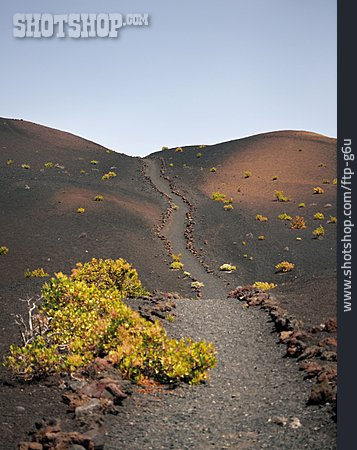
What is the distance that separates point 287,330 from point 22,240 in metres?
20.3

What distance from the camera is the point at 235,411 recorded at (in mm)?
9312

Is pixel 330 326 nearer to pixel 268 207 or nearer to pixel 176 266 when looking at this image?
pixel 176 266

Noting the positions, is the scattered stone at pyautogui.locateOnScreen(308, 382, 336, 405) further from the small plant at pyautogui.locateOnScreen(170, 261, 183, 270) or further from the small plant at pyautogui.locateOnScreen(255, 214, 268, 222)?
the small plant at pyautogui.locateOnScreen(255, 214, 268, 222)

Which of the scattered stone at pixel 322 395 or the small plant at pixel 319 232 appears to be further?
the small plant at pixel 319 232

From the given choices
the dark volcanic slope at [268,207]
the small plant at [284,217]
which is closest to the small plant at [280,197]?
the dark volcanic slope at [268,207]

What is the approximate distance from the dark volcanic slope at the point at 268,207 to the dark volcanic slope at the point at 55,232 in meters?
4.56

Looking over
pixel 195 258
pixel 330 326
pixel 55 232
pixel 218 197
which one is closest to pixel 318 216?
pixel 218 197

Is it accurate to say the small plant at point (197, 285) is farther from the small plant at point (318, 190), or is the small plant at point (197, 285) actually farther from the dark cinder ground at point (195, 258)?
the small plant at point (318, 190)

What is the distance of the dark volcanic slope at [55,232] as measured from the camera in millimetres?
9203

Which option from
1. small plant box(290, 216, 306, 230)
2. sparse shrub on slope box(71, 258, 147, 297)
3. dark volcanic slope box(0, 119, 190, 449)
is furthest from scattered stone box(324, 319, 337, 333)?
small plant box(290, 216, 306, 230)

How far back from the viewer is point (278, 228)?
38.0 m

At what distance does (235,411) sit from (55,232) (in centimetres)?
2417
